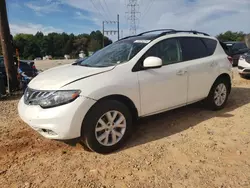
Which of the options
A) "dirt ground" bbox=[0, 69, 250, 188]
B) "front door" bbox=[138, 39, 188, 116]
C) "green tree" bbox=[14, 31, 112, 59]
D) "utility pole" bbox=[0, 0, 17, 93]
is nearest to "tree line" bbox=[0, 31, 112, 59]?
"green tree" bbox=[14, 31, 112, 59]

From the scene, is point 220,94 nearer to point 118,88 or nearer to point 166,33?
point 166,33

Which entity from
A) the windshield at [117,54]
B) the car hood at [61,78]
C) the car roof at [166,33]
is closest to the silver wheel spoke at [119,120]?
the car hood at [61,78]

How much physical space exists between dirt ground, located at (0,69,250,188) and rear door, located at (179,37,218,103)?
601mm

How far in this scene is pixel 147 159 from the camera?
3043 millimetres

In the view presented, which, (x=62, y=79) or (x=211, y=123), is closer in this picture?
(x=62, y=79)

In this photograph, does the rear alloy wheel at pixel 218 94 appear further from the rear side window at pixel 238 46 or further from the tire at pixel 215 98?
the rear side window at pixel 238 46

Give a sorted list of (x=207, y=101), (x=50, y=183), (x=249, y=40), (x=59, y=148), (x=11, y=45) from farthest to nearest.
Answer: (x=249, y=40)
(x=11, y=45)
(x=207, y=101)
(x=59, y=148)
(x=50, y=183)

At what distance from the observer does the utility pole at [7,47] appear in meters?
7.54

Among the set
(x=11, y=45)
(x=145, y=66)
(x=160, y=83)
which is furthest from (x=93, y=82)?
(x=11, y=45)

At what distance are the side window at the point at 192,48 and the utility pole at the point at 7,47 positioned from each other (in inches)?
234

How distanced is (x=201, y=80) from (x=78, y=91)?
2490mm

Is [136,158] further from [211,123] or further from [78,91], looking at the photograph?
[211,123]

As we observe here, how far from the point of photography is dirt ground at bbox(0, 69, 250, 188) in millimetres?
2605

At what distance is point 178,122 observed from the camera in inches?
172
